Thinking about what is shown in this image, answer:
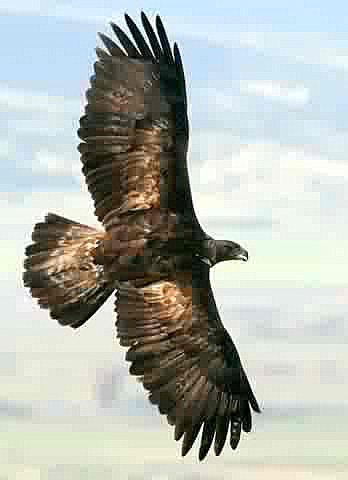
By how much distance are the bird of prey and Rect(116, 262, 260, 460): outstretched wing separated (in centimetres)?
1

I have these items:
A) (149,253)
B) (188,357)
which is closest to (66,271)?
(149,253)

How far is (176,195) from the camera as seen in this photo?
1530cm

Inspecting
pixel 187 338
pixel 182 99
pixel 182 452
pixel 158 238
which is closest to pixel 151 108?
pixel 182 99

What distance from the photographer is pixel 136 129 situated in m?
15.6

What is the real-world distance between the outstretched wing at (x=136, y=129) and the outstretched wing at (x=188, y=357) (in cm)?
90

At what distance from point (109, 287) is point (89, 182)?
3.97ft

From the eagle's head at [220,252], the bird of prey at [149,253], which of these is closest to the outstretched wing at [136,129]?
the bird of prey at [149,253]

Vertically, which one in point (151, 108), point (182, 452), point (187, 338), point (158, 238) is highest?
point (151, 108)

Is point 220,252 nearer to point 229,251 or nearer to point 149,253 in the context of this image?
point 229,251

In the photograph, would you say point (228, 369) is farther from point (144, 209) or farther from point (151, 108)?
point (151, 108)

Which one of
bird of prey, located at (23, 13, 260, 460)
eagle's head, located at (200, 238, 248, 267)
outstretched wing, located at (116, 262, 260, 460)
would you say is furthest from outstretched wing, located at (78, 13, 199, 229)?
outstretched wing, located at (116, 262, 260, 460)

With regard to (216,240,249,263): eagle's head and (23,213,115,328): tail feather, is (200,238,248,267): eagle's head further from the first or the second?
(23,213,115,328): tail feather

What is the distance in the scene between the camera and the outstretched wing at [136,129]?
1538 centimetres

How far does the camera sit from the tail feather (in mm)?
15508
